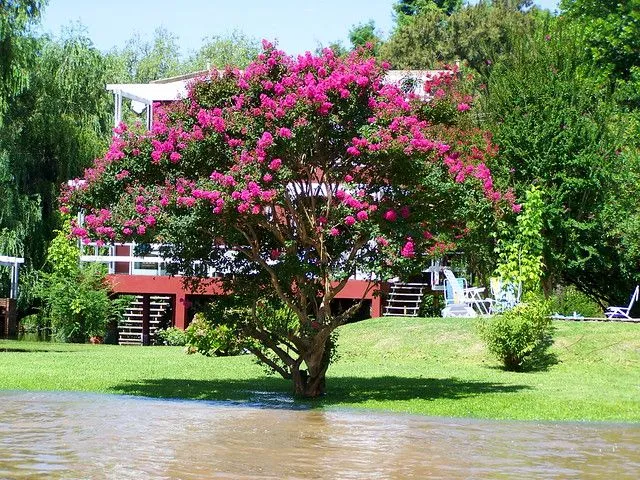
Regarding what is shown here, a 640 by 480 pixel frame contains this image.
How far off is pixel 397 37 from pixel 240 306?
39736mm

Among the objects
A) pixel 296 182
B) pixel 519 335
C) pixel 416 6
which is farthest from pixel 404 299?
pixel 416 6

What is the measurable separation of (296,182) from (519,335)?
24.3ft

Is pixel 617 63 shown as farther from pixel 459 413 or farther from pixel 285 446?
pixel 285 446

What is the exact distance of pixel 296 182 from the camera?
2059 centimetres

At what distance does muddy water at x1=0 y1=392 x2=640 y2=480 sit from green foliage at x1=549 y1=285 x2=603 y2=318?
60.6 feet

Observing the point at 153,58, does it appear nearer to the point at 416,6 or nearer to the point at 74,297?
the point at 416,6

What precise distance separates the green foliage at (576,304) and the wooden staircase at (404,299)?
407 cm

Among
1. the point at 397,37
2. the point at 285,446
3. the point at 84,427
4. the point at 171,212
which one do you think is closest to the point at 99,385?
the point at 171,212

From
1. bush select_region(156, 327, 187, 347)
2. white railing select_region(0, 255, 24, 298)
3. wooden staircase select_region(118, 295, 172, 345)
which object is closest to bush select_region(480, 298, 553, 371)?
bush select_region(156, 327, 187, 347)

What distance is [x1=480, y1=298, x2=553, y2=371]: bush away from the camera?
25.5 metres

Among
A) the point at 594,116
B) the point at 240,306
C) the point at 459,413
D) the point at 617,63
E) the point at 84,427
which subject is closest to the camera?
the point at 84,427

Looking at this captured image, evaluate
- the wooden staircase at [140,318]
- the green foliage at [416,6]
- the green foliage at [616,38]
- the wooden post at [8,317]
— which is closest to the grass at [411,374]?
the wooden post at [8,317]

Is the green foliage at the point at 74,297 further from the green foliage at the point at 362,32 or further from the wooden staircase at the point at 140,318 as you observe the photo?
the green foliage at the point at 362,32

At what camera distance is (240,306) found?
2123 cm
